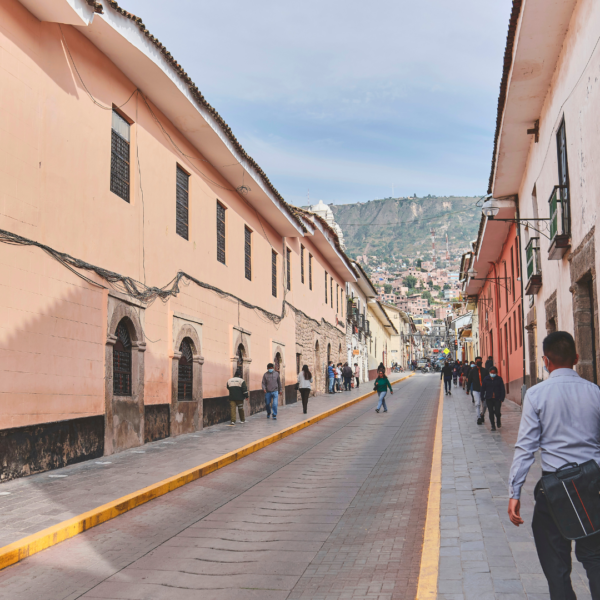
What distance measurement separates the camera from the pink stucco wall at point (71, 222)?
29.1ft

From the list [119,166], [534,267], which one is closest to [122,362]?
[119,166]

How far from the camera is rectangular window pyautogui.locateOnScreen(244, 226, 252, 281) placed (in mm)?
20578

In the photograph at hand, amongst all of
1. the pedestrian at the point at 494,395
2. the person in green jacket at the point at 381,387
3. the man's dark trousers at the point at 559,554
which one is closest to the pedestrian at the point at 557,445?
the man's dark trousers at the point at 559,554

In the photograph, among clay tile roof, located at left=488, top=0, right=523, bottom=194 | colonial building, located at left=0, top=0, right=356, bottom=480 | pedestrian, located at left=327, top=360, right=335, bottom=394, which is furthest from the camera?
pedestrian, located at left=327, top=360, right=335, bottom=394

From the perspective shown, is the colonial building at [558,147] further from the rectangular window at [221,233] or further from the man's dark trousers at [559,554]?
the rectangular window at [221,233]

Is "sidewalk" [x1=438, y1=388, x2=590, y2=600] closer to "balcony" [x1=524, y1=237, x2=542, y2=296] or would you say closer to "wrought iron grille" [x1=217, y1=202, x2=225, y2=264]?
"balcony" [x1=524, y1=237, x2=542, y2=296]

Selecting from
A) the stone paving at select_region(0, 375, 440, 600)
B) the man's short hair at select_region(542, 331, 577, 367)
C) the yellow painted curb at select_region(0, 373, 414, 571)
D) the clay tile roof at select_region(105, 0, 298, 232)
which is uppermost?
A: the clay tile roof at select_region(105, 0, 298, 232)

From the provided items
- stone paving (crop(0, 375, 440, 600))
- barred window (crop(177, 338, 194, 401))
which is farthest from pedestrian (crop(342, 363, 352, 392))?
stone paving (crop(0, 375, 440, 600))

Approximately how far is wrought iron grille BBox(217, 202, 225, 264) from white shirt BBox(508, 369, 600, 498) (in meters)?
14.6

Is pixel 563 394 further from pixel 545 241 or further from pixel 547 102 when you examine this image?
pixel 545 241

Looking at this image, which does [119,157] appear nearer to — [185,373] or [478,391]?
[185,373]

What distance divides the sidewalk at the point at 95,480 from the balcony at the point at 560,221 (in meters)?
6.48

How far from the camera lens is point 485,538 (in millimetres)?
5734

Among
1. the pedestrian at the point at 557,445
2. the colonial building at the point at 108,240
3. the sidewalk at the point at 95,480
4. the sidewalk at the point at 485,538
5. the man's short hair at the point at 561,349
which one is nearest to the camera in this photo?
the pedestrian at the point at 557,445
